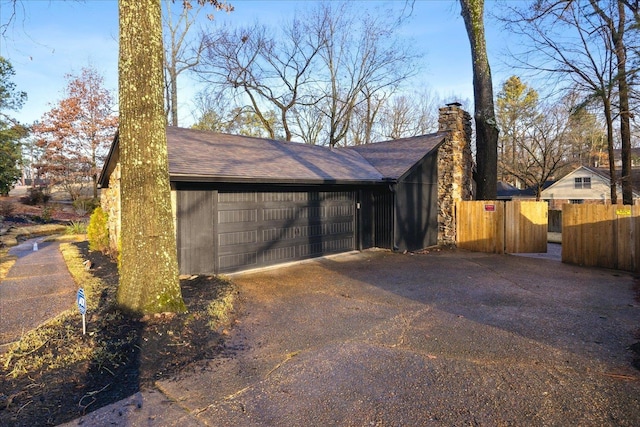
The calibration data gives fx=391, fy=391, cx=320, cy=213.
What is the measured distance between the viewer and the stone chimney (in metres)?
12.8

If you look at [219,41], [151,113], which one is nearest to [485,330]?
[151,113]

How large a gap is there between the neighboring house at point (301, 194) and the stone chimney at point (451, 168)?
0.03 m

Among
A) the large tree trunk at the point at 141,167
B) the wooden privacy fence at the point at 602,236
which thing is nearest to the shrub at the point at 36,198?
the large tree trunk at the point at 141,167

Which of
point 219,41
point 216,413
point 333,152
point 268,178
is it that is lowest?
point 216,413

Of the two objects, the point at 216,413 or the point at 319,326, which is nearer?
the point at 216,413

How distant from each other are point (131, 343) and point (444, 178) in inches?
435

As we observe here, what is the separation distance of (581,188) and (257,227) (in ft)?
120

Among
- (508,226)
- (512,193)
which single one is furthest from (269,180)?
(512,193)

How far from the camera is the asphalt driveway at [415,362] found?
2912mm

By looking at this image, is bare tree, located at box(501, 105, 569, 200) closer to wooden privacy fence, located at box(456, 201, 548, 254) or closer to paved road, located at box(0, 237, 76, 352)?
wooden privacy fence, located at box(456, 201, 548, 254)

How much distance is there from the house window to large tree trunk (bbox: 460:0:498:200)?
2839cm

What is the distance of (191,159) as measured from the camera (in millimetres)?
8312

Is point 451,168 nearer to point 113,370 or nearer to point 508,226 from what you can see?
point 508,226

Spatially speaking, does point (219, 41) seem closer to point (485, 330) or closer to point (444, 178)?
point (444, 178)
